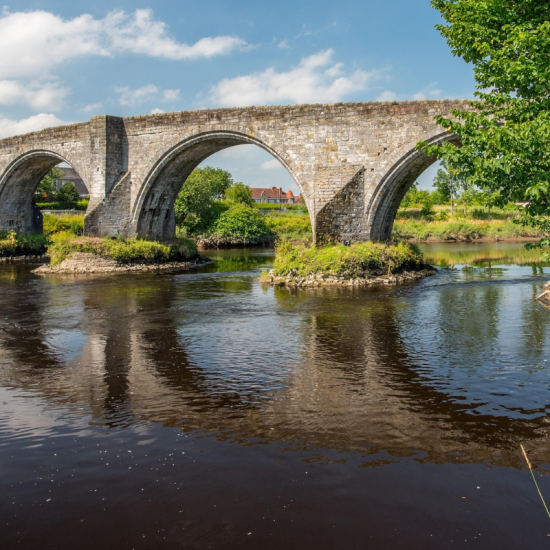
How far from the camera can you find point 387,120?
15328mm

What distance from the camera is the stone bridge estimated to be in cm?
1542

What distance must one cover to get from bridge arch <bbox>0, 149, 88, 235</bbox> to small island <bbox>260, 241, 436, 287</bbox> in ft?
37.6

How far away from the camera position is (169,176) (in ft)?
65.5

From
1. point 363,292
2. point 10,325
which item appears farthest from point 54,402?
point 363,292

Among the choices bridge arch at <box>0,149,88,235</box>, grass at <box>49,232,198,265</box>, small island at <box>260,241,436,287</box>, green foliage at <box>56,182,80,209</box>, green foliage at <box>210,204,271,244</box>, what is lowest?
small island at <box>260,241,436,287</box>

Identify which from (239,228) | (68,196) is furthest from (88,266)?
(68,196)

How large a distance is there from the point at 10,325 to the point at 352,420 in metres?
7.52

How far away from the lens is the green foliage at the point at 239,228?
108 feet

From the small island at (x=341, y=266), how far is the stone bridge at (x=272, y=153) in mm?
652

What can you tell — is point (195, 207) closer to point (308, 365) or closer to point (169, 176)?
point (169, 176)

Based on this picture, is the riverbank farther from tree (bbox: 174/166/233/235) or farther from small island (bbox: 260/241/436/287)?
tree (bbox: 174/166/233/235)

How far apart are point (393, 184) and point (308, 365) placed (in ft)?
33.1

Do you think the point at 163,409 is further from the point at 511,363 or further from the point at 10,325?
the point at 10,325

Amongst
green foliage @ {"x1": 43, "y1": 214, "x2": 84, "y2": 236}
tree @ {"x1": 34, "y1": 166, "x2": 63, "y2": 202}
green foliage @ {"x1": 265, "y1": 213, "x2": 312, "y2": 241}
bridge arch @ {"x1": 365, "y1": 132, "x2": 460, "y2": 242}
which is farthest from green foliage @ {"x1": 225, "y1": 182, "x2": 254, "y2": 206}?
bridge arch @ {"x1": 365, "y1": 132, "x2": 460, "y2": 242}
